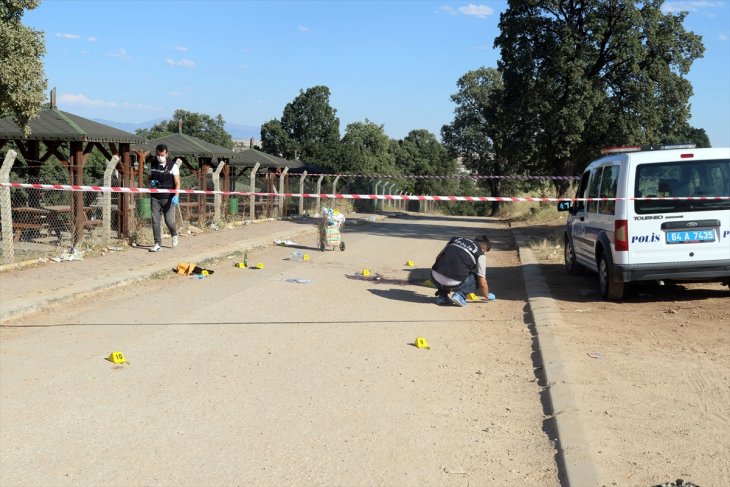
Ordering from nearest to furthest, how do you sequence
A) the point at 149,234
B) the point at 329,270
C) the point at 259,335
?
the point at 259,335 < the point at 329,270 < the point at 149,234

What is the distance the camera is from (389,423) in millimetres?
5207

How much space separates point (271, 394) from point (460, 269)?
174 inches

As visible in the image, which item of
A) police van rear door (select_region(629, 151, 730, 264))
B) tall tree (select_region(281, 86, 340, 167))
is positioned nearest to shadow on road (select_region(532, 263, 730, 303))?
police van rear door (select_region(629, 151, 730, 264))

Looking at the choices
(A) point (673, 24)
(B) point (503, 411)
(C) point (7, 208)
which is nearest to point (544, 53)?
(A) point (673, 24)

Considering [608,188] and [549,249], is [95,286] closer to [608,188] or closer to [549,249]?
[608,188]

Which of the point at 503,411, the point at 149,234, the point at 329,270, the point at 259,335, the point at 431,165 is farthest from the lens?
the point at 431,165

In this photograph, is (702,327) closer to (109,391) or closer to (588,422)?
(588,422)

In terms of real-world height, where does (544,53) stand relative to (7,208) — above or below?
above

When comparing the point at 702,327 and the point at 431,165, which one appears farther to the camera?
the point at 431,165

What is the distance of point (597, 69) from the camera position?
27234mm

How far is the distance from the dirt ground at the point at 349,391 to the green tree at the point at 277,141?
40208 mm

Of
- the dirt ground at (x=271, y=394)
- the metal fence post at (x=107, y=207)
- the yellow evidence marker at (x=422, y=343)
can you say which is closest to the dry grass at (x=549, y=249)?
the dirt ground at (x=271, y=394)

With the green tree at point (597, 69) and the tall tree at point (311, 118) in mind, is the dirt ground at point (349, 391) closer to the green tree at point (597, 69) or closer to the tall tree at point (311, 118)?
the green tree at point (597, 69)

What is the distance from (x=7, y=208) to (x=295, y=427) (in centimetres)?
826
